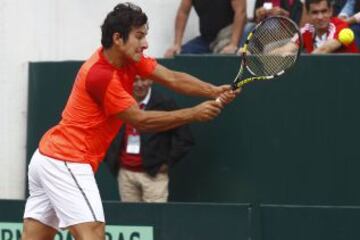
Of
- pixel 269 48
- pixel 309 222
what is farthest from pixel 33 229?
pixel 309 222

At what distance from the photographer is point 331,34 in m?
10.1

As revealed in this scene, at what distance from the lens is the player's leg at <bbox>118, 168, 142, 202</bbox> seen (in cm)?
1034

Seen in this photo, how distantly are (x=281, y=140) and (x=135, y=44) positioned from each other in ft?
9.19

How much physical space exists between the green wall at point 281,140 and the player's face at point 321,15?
255mm

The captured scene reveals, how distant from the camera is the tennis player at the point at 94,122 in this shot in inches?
303

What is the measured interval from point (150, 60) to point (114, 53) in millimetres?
423

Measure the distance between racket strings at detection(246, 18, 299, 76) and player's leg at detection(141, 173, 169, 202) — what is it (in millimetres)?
2112

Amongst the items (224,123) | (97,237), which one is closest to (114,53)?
(97,237)

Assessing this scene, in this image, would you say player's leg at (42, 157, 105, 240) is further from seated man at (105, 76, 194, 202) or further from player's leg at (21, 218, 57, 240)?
seated man at (105, 76, 194, 202)

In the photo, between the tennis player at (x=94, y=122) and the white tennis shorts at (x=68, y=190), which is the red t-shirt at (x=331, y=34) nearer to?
the tennis player at (x=94, y=122)

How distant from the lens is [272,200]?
10227mm

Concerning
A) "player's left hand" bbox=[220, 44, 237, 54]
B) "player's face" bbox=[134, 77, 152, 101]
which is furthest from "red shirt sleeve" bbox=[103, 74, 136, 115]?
"player's left hand" bbox=[220, 44, 237, 54]

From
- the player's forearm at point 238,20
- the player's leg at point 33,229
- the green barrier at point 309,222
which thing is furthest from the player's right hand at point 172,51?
the player's leg at point 33,229

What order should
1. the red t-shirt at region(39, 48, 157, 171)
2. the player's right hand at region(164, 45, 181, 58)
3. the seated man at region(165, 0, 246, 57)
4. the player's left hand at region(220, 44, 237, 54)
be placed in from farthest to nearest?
1. the player's right hand at region(164, 45, 181, 58)
2. the seated man at region(165, 0, 246, 57)
3. the player's left hand at region(220, 44, 237, 54)
4. the red t-shirt at region(39, 48, 157, 171)
